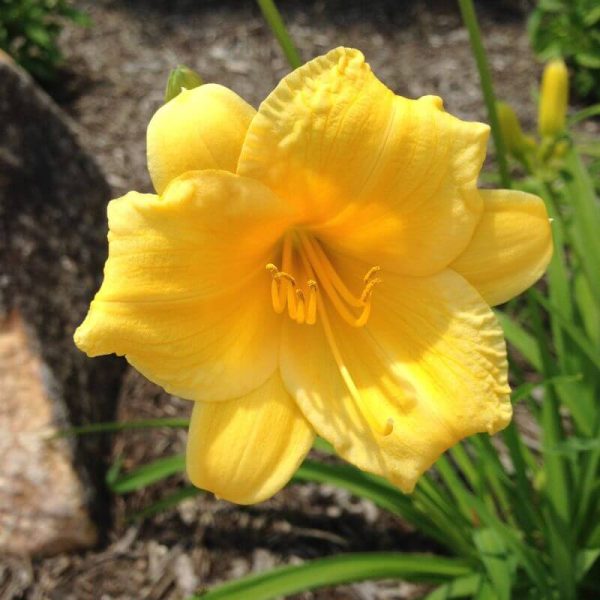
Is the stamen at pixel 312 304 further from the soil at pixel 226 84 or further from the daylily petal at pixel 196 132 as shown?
the soil at pixel 226 84

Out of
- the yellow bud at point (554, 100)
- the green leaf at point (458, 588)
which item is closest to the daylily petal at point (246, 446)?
the green leaf at point (458, 588)

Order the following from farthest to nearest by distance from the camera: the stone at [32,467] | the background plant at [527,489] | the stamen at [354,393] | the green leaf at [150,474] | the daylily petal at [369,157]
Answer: the stone at [32,467] < the green leaf at [150,474] < the background plant at [527,489] < the stamen at [354,393] < the daylily petal at [369,157]

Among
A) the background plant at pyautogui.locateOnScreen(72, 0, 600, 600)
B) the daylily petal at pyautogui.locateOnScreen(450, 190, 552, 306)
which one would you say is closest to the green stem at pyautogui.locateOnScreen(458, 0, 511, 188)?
the background plant at pyautogui.locateOnScreen(72, 0, 600, 600)

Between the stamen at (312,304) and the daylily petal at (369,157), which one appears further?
the stamen at (312,304)

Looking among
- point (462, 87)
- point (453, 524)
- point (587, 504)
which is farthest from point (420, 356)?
point (462, 87)

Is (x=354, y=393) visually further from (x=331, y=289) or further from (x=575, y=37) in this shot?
(x=575, y=37)

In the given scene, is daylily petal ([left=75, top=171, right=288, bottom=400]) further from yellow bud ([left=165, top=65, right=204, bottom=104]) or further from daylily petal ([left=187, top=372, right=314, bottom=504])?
yellow bud ([left=165, top=65, right=204, bottom=104])

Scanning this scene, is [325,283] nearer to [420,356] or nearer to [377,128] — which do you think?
[420,356]

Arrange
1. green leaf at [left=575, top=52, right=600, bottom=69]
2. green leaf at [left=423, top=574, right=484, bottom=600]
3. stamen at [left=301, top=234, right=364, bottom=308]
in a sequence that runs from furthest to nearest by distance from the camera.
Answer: green leaf at [left=575, top=52, right=600, bottom=69] < green leaf at [left=423, top=574, right=484, bottom=600] < stamen at [left=301, top=234, right=364, bottom=308]
